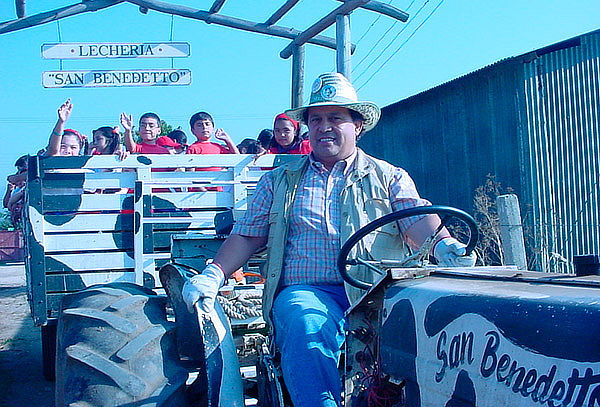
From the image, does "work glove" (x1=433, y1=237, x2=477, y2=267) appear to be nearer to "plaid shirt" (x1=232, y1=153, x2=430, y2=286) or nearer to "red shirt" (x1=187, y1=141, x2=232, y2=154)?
"plaid shirt" (x1=232, y1=153, x2=430, y2=286)

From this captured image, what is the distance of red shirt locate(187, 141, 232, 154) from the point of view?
708 centimetres

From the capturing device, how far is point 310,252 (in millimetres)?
3326

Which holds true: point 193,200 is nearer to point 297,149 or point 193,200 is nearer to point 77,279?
point 77,279

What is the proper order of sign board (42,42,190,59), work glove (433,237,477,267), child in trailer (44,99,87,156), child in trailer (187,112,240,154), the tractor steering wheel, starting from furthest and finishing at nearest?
sign board (42,42,190,59)
child in trailer (187,112,240,154)
child in trailer (44,99,87,156)
work glove (433,237,477,267)
the tractor steering wheel

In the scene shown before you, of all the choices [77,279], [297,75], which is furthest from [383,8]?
[77,279]

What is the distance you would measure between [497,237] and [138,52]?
5333 mm

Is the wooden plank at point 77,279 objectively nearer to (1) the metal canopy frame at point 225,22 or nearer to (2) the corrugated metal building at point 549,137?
(1) the metal canopy frame at point 225,22

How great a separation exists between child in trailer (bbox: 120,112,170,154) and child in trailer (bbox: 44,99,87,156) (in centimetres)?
51

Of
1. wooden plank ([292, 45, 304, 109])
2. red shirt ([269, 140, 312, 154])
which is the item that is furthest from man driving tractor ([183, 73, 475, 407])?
wooden plank ([292, 45, 304, 109])

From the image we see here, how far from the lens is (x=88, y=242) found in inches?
212

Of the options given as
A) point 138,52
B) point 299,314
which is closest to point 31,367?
point 138,52

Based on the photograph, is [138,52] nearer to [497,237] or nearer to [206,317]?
[497,237]

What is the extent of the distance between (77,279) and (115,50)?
3.79 meters

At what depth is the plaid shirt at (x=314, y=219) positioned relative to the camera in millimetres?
3303
